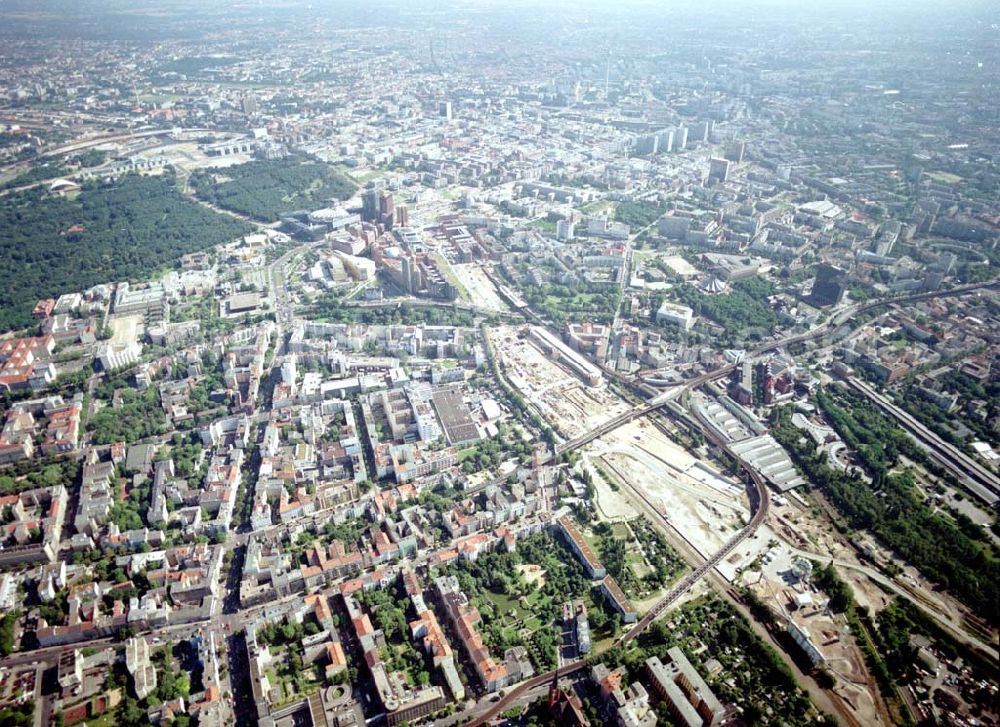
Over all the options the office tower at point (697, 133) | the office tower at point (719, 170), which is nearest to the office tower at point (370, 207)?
the office tower at point (719, 170)

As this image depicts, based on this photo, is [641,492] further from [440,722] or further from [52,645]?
[52,645]

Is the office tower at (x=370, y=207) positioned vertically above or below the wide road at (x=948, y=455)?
above

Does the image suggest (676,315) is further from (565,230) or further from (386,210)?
(386,210)

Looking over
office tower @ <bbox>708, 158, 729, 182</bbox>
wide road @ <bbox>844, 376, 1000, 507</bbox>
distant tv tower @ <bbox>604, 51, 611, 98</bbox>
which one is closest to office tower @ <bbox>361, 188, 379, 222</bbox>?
office tower @ <bbox>708, 158, 729, 182</bbox>

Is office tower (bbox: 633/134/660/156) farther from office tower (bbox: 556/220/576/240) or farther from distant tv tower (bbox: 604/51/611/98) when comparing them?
distant tv tower (bbox: 604/51/611/98)

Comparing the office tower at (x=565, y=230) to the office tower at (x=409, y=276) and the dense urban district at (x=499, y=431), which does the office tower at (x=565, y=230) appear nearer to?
the dense urban district at (x=499, y=431)

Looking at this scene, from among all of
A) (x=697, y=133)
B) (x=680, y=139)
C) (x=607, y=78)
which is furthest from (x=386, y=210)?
(x=607, y=78)

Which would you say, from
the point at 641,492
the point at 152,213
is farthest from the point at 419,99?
the point at 641,492
